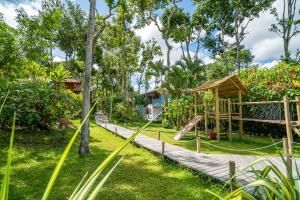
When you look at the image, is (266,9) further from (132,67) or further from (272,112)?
(132,67)

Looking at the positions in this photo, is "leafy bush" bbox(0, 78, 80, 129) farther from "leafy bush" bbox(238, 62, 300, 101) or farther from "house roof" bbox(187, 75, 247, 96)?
"leafy bush" bbox(238, 62, 300, 101)

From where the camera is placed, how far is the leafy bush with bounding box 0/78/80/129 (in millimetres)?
10235

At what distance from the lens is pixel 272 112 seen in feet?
36.7

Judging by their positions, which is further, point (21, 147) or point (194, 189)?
point (21, 147)

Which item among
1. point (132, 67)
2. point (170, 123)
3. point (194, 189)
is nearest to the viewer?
point (194, 189)

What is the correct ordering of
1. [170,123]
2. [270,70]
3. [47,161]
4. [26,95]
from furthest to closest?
[170,123] → [270,70] → [26,95] → [47,161]

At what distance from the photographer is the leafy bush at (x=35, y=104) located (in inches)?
403

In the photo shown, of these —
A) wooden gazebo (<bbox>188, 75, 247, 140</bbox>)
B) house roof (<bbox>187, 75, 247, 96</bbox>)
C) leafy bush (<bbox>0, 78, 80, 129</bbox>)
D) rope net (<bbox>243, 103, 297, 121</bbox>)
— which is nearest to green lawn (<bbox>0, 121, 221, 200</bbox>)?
leafy bush (<bbox>0, 78, 80, 129</bbox>)

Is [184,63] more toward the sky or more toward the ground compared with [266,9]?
more toward the ground

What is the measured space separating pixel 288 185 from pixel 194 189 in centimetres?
397

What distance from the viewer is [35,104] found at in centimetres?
1109

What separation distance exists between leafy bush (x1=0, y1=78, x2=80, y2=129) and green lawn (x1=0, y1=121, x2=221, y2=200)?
1.67 meters

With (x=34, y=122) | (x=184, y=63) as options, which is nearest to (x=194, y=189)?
(x=34, y=122)

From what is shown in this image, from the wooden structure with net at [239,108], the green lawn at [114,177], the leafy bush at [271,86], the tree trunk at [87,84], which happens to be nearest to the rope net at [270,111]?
the wooden structure with net at [239,108]
